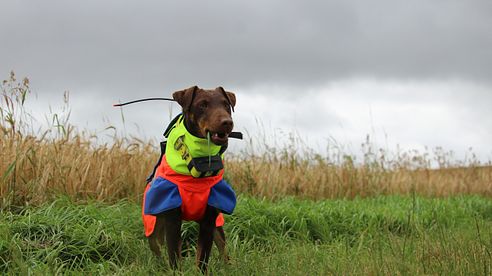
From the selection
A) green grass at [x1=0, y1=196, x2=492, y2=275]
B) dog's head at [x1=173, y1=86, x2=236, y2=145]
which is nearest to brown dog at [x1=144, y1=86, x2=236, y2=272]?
dog's head at [x1=173, y1=86, x2=236, y2=145]

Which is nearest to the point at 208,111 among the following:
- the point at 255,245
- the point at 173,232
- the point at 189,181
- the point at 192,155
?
the point at 192,155

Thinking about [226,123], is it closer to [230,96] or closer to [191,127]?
[191,127]

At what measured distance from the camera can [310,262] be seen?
4285 millimetres

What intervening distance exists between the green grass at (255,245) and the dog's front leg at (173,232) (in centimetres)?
14

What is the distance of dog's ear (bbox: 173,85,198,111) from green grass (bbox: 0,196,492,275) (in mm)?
1165

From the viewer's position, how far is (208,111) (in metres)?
3.90

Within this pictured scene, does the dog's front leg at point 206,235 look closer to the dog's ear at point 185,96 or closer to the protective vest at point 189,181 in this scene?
the protective vest at point 189,181

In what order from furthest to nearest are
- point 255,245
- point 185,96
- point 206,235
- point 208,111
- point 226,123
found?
point 255,245
point 206,235
point 185,96
point 208,111
point 226,123

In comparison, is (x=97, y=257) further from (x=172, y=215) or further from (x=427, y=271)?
(x=427, y=271)

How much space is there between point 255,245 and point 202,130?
6.29 feet

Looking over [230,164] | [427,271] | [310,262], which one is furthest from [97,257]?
[230,164]

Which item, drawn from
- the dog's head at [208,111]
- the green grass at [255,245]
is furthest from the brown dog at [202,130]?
the green grass at [255,245]

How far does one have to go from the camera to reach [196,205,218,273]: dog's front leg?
4168 millimetres

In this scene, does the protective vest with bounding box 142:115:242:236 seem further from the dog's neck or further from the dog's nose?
the dog's nose
